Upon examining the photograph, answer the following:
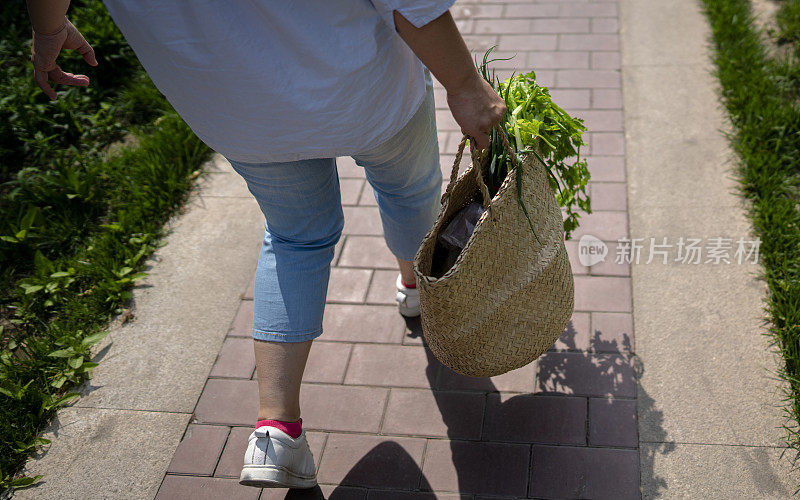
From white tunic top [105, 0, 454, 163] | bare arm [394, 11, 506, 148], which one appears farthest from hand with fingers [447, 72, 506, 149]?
white tunic top [105, 0, 454, 163]

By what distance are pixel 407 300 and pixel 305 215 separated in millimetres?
793

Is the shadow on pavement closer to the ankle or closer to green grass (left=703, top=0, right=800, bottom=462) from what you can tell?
the ankle

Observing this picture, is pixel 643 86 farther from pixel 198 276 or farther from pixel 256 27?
pixel 256 27

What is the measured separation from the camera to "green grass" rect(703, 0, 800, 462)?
2389mm

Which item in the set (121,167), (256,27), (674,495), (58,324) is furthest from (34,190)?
(674,495)

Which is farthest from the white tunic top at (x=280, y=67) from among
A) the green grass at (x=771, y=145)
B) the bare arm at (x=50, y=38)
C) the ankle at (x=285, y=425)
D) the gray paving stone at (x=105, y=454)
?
the green grass at (x=771, y=145)

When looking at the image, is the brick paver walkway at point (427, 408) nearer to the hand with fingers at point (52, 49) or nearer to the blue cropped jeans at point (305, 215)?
the blue cropped jeans at point (305, 215)

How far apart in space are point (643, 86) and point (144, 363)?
9.05 feet

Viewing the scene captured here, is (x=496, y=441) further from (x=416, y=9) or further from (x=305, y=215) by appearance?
(x=416, y=9)

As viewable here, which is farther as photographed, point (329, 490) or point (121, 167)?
point (121, 167)

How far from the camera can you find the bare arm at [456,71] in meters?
1.49

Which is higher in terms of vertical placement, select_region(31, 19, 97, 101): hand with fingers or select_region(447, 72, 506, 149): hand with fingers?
select_region(31, 19, 97, 101): hand with fingers

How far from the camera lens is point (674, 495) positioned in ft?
6.61

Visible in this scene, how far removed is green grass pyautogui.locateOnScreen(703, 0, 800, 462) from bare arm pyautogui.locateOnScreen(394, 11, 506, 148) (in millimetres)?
1350
